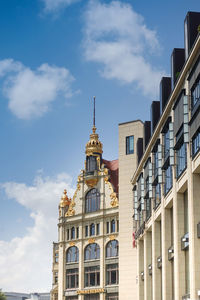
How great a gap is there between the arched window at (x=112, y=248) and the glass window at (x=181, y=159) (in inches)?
2133

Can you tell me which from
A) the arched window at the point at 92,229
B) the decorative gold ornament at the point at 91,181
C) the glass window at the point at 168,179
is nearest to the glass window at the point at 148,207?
the glass window at the point at 168,179

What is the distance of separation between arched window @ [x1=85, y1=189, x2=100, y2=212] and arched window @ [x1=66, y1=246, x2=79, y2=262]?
7.11m

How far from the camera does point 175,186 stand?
5106 centimetres

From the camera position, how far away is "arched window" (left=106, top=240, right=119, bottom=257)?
10262 centimetres

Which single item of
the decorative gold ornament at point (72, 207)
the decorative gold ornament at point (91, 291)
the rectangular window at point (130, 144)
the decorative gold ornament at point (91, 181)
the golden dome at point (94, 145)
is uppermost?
the golden dome at point (94, 145)

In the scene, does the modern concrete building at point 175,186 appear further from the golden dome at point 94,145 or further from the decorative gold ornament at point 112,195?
the golden dome at point 94,145

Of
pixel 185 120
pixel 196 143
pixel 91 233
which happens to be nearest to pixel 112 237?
pixel 91 233

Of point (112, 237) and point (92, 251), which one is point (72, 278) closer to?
point (92, 251)

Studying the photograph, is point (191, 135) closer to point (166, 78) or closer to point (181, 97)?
point (181, 97)

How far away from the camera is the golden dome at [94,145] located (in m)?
112

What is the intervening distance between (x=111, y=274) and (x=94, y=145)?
23.3 metres

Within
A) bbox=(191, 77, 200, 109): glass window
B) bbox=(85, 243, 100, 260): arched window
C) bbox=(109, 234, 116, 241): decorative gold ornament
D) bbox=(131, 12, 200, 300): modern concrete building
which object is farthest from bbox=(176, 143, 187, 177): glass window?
bbox=(85, 243, 100, 260): arched window

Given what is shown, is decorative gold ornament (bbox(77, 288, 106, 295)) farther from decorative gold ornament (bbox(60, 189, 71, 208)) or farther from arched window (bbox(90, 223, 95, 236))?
decorative gold ornament (bbox(60, 189, 71, 208))

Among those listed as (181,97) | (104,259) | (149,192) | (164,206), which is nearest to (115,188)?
(104,259)
